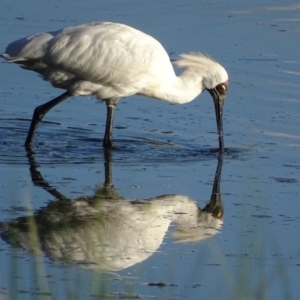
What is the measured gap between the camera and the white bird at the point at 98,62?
11062 millimetres

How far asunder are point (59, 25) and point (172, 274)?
28.8 feet

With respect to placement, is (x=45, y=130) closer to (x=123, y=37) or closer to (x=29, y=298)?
(x=123, y=37)

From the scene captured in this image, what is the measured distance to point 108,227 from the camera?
321 inches

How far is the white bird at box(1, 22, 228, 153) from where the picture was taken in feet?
36.3

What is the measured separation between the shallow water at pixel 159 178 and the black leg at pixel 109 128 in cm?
15

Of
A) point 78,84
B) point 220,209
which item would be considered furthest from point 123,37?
point 220,209

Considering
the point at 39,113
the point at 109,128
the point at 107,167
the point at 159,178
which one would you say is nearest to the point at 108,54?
the point at 109,128

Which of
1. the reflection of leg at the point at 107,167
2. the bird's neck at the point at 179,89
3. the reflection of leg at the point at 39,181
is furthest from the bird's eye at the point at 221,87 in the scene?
the reflection of leg at the point at 39,181

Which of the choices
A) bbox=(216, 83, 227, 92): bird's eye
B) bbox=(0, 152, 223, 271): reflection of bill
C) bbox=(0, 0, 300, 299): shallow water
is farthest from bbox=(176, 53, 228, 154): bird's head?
→ bbox=(0, 152, 223, 271): reflection of bill

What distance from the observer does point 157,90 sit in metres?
11.7

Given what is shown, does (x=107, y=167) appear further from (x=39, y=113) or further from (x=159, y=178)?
(x=39, y=113)

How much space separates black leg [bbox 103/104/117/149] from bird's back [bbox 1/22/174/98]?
0.73ft

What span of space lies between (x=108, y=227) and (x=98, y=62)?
3384 mm

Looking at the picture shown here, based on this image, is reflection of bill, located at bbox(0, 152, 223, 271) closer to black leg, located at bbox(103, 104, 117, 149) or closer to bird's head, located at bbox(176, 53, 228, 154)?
black leg, located at bbox(103, 104, 117, 149)
